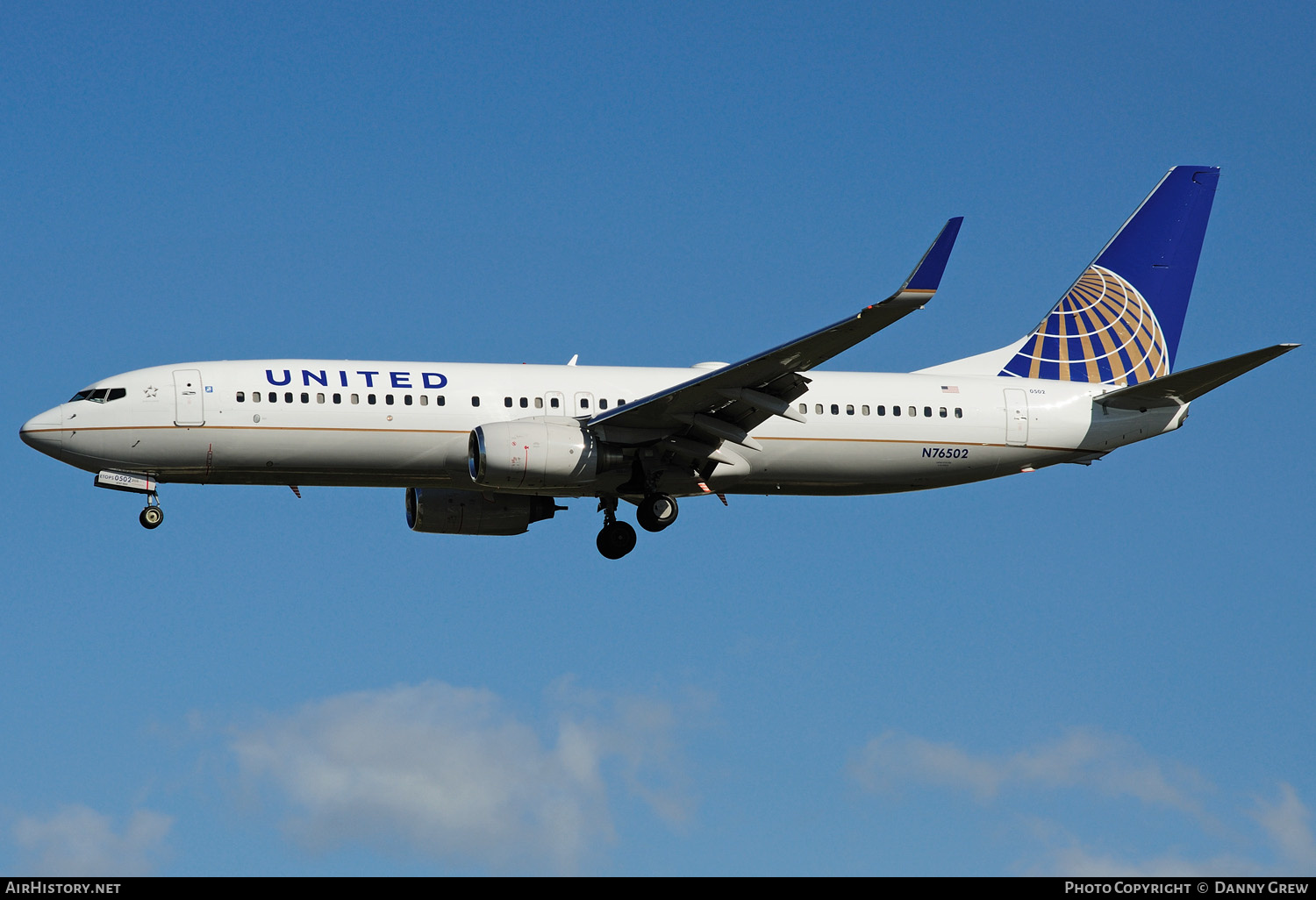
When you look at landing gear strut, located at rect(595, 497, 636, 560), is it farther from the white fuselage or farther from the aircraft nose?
the aircraft nose

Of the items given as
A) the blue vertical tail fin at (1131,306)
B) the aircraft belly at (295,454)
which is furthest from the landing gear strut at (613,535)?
Result: the blue vertical tail fin at (1131,306)

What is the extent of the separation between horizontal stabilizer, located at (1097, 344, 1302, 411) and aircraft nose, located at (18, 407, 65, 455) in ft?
79.1

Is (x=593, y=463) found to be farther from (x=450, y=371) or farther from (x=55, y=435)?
(x=55, y=435)

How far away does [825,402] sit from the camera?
Answer: 3875cm

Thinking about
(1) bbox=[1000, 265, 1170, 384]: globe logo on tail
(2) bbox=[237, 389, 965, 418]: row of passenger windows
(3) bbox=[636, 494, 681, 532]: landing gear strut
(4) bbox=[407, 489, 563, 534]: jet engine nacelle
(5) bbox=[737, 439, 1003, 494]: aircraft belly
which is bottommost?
(3) bbox=[636, 494, 681, 532]: landing gear strut

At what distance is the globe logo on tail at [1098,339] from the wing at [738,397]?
31.4 ft

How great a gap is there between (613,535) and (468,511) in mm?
3975

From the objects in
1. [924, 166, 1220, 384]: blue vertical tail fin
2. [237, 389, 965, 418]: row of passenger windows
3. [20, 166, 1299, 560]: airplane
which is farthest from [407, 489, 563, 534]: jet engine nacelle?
[924, 166, 1220, 384]: blue vertical tail fin

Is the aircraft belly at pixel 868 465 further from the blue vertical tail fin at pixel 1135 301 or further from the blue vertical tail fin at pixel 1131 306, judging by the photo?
the blue vertical tail fin at pixel 1135 301

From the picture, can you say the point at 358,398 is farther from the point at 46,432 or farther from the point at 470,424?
the point at 46,432

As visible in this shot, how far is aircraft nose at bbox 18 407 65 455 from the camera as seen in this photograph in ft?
118
